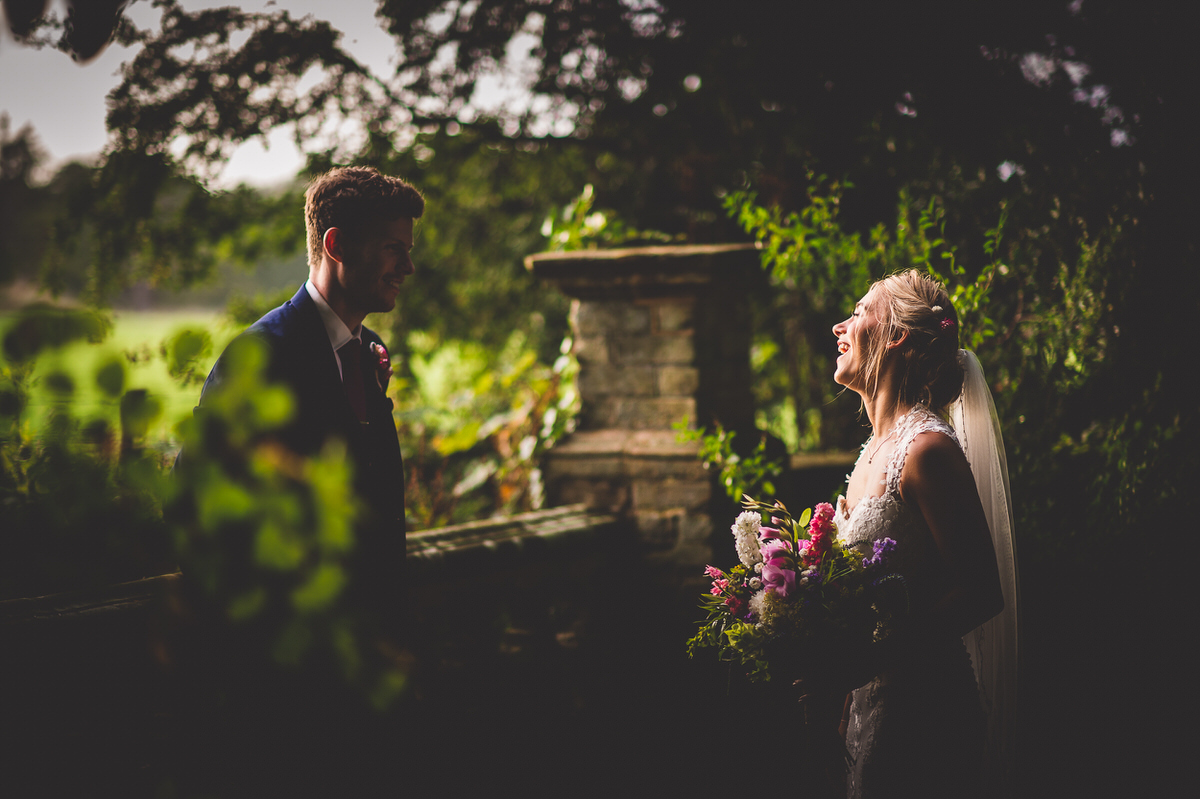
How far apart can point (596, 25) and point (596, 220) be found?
153 cm

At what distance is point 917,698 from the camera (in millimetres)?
1998

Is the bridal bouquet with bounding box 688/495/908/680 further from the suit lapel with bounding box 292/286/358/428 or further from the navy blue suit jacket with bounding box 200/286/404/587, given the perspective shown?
the suit lapel with bounding box 292/286/358/428

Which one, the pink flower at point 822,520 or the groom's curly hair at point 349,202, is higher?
the groom's curly hair at point 349,202

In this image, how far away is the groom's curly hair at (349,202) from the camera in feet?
7.06

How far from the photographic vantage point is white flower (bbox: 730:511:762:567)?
6.28 ft

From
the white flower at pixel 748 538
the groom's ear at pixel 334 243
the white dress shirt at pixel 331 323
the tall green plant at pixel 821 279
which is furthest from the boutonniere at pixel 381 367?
the tall green plant at pixel 821 279

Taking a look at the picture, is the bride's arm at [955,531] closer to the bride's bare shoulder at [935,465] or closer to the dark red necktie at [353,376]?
the bride's bare shoulder at [935,465]

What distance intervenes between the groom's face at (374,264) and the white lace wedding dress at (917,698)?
151cm

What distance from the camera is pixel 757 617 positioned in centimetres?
186

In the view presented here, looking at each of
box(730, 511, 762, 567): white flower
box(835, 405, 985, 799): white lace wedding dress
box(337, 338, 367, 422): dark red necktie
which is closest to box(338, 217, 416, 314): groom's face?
box(337, 338, 367, 422): dark red necktie

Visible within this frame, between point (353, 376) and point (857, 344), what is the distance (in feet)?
4.99

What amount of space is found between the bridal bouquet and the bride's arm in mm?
135

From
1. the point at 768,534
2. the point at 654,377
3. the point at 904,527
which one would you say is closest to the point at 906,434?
the point at 904,527

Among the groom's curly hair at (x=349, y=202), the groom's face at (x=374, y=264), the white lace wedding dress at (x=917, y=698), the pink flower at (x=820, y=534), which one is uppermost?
the groom's curly hair at (x=349, y=202)
